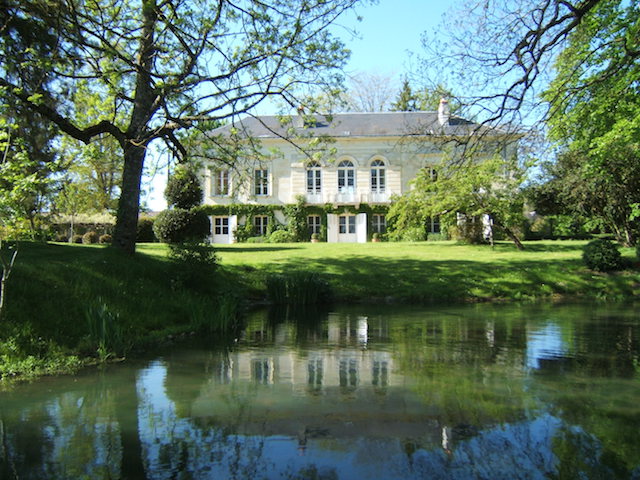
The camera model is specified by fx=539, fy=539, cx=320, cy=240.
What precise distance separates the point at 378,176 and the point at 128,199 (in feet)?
79.9

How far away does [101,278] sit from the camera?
9.27 m

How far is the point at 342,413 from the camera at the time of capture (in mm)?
4730

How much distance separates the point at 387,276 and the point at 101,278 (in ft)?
28.2

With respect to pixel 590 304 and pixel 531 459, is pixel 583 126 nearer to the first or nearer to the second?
pixel 590 304

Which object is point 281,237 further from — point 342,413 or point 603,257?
point 342,413

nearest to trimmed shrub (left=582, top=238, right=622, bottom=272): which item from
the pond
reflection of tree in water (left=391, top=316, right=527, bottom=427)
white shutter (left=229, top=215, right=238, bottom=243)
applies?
reflection of tree in water (left=391, top=316, right=527, bottom=427)

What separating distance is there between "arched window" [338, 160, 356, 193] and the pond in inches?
1061

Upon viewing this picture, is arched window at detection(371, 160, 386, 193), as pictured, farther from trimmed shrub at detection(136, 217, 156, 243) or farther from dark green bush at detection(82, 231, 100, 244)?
dark green bush at detection(82, 231, 100, 244)

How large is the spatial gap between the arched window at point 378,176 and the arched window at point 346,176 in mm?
1241

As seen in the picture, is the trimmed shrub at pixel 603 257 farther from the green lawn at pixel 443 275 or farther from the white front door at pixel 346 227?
the white front door at pixel 346 227

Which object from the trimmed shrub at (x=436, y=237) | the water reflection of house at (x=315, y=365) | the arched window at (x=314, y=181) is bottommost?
the water reflection of house at (x=315, y=365)

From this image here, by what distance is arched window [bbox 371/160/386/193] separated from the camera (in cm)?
3475

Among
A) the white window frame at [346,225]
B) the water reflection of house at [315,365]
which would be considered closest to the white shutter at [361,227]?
the white window frame at [346,225]

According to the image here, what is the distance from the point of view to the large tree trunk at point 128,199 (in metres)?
12.1
